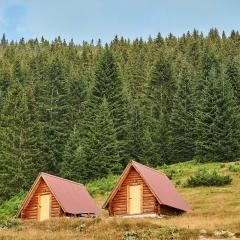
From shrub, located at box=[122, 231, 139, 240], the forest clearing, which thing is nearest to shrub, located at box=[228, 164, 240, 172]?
the forest clearing

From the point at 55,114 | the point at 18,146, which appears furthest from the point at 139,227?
the point at 55,114

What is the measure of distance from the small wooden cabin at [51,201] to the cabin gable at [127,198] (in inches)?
97.4

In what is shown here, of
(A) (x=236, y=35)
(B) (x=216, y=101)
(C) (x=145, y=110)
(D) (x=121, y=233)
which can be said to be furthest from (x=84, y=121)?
(A) (x=236, y=35)

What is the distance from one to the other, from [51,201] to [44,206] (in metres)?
0.87

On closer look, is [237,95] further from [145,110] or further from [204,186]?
[204,186]

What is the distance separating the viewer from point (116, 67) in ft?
297

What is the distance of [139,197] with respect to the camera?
143ft

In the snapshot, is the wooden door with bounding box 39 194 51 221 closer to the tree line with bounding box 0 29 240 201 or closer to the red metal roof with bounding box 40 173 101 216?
the red metal roof with bounding box 40 173 101 216

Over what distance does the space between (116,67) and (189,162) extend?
24700mm

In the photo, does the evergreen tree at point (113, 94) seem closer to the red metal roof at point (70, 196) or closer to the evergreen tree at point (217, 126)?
the evergreen tree at point (217, 126)

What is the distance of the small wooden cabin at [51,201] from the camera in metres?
43.4

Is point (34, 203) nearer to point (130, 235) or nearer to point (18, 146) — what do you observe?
point (130, 235)

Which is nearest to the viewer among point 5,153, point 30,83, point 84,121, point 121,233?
point 121,233

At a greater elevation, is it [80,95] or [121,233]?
[80,95]
